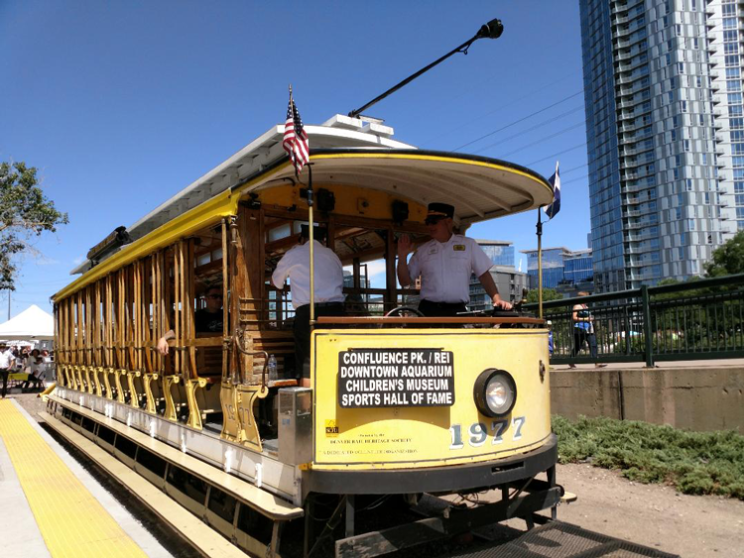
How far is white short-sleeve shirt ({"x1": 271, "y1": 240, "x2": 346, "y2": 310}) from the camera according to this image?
4125mm

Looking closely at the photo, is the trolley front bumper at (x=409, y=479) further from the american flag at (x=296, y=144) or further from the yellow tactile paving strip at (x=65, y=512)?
the yellow tactile paving strip at (x=65, y=512)

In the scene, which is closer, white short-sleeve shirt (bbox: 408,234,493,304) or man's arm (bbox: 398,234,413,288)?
white short-sleeve shirt (bbox: 408,234,493,304)

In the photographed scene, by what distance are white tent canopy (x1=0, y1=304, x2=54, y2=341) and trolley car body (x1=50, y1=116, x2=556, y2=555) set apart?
18557 millimetres

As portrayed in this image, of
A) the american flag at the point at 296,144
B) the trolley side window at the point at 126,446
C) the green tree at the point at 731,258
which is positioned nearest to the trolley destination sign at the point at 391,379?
the american flag at the point at 296,144

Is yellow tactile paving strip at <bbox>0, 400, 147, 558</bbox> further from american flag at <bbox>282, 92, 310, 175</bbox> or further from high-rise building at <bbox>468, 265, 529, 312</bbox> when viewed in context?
high-rise building at <bbox>468, 265, 529, 312</bbox>

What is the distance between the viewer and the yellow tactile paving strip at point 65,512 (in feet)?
14.2

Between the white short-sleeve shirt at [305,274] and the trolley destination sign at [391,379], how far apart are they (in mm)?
955

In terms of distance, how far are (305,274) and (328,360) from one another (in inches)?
38.3

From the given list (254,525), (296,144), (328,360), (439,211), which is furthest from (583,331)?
(296,144)

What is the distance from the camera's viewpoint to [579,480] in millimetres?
6020

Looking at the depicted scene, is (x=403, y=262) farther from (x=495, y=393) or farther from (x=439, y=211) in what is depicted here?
(x=495, y=393)

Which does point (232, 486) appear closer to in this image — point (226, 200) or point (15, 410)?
point (226, 200)

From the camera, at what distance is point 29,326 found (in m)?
23.4

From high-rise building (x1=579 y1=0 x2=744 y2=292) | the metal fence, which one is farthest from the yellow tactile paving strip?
high-rise building (x1=579 y1=0 x2=744 y2=292)
